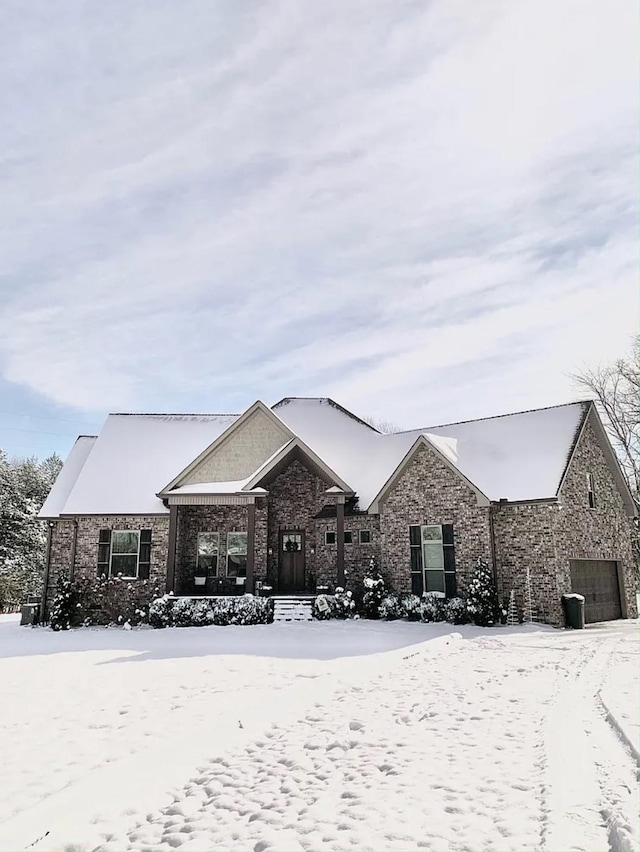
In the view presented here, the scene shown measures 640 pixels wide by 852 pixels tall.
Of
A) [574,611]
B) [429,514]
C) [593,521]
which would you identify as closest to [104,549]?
[429,514]

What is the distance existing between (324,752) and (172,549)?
14178mm

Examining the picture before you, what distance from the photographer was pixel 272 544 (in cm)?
2173

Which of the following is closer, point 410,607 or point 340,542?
point 410,607

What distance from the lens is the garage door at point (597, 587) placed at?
1881cm

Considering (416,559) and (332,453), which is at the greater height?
(332,453)

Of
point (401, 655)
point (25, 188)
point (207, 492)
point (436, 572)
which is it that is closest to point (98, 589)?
point (207, 492)

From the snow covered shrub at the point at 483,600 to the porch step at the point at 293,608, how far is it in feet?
15.1

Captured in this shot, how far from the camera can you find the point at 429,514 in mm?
19531

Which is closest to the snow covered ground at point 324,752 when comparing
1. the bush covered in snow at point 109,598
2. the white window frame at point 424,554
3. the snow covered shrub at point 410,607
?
the snow covered shrub at point 410,607

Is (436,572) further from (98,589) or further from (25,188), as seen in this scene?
(25,188)

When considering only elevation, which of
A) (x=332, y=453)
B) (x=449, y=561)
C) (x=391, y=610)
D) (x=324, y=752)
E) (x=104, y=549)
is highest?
(x=332, y=453)

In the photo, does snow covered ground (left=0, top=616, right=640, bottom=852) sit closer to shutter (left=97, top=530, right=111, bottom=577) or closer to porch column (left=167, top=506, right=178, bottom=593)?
porch column (left=167, top=506, right=178, bottom=593)

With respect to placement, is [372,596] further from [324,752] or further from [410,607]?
[324,752]

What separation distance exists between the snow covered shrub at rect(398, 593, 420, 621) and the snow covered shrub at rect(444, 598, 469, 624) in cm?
84
